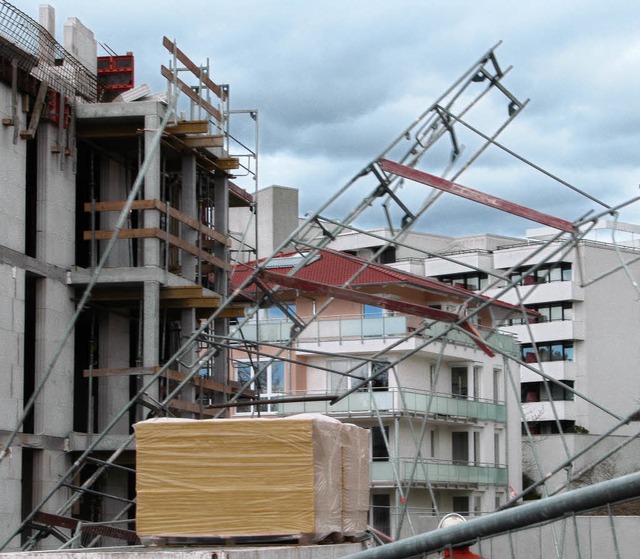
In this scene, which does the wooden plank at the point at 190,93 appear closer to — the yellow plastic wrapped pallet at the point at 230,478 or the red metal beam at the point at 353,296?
the red metal beam at the point at 353,296

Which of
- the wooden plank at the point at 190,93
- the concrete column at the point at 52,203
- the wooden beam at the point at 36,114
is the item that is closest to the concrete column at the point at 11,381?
the concrete column at the point at 52,203

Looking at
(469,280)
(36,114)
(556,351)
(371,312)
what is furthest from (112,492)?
(469,280)

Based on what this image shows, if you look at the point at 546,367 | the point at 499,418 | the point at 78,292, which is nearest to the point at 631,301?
the point at 546,367

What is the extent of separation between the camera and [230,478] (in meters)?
15.6

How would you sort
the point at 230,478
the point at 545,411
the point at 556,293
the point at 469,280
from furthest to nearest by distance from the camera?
the point at 469,280 → the point at 556,293 → the point at 545,411 → the point at 230,478

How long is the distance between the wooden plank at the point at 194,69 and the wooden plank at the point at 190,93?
0.52 m

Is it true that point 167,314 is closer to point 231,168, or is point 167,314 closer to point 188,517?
point 231,168

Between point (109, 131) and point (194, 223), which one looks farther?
point (194, 223)

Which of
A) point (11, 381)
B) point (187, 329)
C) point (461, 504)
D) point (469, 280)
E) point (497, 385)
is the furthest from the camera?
point (469, 280)

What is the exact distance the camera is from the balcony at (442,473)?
6169cm

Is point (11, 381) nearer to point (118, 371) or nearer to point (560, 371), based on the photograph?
point (118, 371)

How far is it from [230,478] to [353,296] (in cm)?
734

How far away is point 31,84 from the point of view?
30.5 metres

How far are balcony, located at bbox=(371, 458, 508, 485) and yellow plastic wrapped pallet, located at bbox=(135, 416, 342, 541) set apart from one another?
44.0 m
